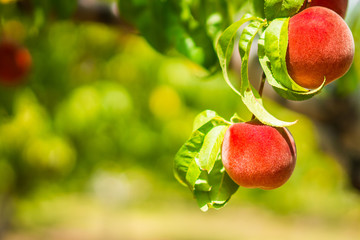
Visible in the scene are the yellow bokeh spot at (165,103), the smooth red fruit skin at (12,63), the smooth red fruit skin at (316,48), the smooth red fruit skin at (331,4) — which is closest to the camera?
the smooth red fruit skin at (316,48)

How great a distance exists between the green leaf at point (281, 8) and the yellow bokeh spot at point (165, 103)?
3423mm

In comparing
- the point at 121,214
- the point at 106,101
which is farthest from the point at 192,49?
the point at 121,214

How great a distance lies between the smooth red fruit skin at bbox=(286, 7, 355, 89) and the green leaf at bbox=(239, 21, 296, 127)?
0.18 feet

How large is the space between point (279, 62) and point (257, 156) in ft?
0.46

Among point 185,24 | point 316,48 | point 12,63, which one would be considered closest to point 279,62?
point 316,48

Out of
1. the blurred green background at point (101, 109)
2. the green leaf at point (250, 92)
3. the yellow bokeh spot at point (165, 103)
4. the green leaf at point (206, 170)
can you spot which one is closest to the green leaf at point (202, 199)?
the green leaf at point (206, 170)

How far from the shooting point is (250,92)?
2.34ft

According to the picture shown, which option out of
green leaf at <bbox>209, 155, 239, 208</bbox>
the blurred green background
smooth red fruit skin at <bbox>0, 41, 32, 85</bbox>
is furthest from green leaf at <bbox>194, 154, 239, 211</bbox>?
smooth red fruit skin at <bbox>0, 41, 32, 85</bbox>

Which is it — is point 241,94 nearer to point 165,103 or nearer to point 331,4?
point 331,4

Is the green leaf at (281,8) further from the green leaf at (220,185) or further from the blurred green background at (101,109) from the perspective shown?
the blurred green background at (101,109)

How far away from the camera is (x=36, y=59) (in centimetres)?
307

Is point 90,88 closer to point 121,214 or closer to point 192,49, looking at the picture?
point 192,49

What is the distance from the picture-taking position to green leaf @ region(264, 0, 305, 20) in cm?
72

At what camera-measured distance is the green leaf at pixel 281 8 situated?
0.72m
